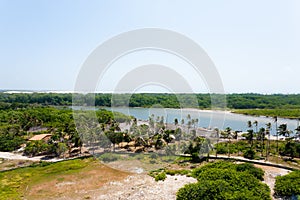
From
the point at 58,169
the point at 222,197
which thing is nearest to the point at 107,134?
the point at 58,169

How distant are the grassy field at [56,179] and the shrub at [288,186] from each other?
13051mm

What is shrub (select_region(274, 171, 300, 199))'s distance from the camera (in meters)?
15.9

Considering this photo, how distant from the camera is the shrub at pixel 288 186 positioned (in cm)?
1594

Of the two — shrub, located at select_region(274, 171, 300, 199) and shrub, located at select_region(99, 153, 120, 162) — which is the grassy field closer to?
shrub, located at select_region(99, 153, 120, 162)

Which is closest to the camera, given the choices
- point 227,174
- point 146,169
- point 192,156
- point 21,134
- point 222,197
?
point 222,197

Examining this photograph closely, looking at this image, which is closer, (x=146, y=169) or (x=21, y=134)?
(x=146, y=169)

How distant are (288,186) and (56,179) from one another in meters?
19.5

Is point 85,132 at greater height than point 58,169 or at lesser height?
greater

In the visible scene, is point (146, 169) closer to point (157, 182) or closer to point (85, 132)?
point (157, 182)

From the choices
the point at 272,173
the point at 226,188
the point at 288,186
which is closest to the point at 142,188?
the point at 226,188

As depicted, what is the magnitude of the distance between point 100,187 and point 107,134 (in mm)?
12295

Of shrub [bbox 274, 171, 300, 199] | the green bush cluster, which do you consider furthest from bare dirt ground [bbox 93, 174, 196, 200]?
shrub [bbox 274, 171, 300, 199]

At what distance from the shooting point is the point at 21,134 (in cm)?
3862

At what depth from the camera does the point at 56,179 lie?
21578 mm
